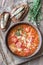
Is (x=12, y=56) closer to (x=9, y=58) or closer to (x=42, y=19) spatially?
(x=9, y=58)

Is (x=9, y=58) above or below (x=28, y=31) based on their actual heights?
below

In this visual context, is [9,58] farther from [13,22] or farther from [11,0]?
[11,0]

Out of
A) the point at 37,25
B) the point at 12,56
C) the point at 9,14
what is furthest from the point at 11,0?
the point at 12,56

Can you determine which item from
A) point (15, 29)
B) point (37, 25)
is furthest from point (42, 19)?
point (15, 29)

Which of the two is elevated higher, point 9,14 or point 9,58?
point 9,14

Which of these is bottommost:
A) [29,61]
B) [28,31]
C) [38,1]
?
[29,61]
